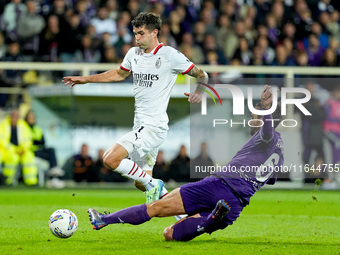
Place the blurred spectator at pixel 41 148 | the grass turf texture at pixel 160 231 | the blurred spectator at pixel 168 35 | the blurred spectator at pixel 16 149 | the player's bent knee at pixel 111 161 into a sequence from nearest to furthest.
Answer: the grass turf texture at pixel 160 231 < the player's bent knee at pixel 111 161 < the blurred spectator at pixel 16 149 < the blurred spectator at pixel 41 148 < the blurred spectator at pixel 168 35

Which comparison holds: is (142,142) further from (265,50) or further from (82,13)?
(265,50)

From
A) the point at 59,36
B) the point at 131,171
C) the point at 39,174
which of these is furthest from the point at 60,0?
the point at 131,171

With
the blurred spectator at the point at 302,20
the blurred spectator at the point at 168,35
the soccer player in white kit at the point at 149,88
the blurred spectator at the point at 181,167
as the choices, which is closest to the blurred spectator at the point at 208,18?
the blurred spectator at the point at 168,35

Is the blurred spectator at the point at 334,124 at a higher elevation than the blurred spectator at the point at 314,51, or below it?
below

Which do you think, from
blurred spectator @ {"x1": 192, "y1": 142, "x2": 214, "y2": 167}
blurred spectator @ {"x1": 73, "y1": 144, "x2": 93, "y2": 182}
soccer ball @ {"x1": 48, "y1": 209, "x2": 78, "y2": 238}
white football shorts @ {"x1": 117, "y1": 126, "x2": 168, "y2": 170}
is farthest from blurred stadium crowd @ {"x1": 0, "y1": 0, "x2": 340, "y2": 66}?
soccer ball @ {"x1": 48, "y1": 209, "x2": 78, "y2": 238}

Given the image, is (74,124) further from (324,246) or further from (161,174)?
(324,246)

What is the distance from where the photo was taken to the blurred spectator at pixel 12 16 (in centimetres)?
1523

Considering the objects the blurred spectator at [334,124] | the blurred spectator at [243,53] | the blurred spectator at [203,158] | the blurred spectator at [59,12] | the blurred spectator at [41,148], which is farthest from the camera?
the blurred spectator at [243,53]

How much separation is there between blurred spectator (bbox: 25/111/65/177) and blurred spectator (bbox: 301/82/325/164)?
201 inches

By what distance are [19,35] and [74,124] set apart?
2.35m

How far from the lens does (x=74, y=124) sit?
14.9 m

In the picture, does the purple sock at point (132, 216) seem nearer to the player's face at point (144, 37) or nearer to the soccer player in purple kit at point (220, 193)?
the soccer player in purple kit at point (220, 193)

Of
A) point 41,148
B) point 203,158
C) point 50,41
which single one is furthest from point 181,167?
point 50,41

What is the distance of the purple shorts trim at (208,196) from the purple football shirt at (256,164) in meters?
0.07
